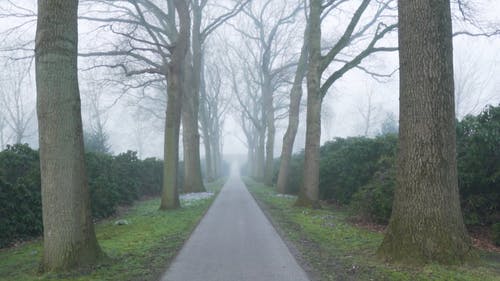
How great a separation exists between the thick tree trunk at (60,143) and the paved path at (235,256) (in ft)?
5.42

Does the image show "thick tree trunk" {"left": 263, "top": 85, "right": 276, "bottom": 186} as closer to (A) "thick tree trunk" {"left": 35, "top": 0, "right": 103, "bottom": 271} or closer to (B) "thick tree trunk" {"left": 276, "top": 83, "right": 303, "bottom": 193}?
(B) "thick tree trunk" {"left": 276, "top": 83, "right": 303, "bottom": 193}

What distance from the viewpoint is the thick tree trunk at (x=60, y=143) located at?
6516 mm

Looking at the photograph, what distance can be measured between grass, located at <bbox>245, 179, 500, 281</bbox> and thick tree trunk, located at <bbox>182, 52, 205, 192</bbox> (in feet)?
39.4

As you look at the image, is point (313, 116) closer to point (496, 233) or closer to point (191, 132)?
point (496, 233)

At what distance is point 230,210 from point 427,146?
1003 cm

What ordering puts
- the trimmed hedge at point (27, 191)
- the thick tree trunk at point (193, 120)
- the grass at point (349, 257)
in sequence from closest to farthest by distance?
1. the grass at point (349, 257)
2. the trimmed hedge at point (27, 191)
3. the thick tree trunk at point (193, 120)

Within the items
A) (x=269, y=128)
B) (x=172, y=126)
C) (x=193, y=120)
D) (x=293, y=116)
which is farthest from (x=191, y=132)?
(x=269, y=128)

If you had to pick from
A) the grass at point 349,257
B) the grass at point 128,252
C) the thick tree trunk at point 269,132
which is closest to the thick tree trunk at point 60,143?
the grass at point 128,252

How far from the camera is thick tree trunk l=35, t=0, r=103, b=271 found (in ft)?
21.4

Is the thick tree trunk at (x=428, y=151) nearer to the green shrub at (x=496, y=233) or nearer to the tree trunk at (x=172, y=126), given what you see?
the green shrub at (x=496, y=233)

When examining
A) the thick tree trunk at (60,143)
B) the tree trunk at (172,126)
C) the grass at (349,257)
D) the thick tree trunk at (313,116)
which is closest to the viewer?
Result: the grass at (349,257)

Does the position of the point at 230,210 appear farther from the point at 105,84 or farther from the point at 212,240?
the point at 105,84

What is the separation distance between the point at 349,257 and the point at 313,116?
907 cm

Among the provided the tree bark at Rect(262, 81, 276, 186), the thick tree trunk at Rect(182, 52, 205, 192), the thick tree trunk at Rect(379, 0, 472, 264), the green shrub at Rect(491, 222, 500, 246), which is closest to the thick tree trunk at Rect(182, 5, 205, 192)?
the thick tree trunk at Rect(182, 52, 205, 192)
